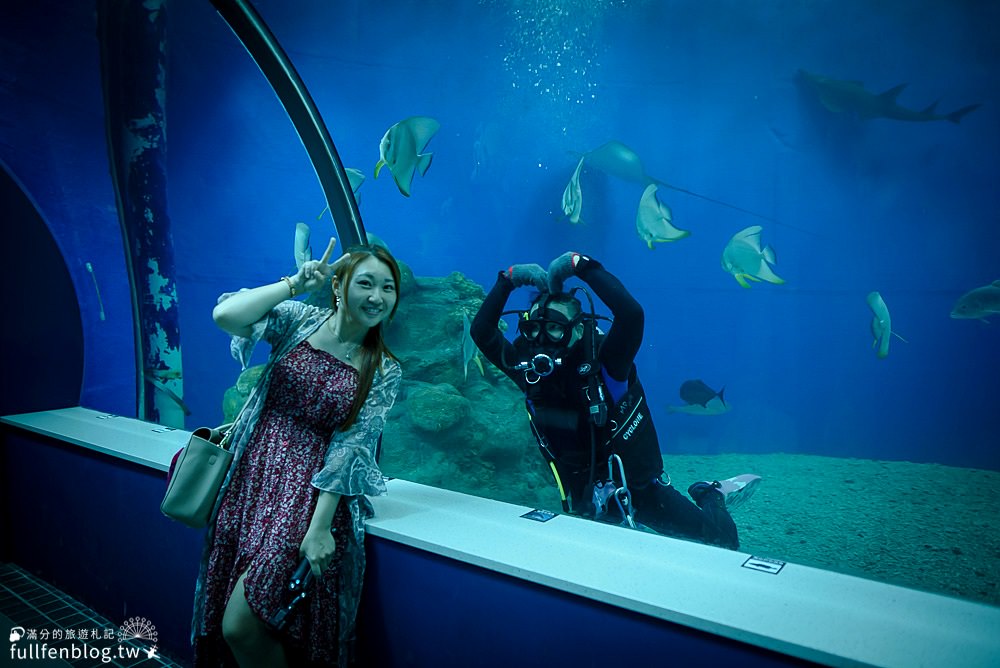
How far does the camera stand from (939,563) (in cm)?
336

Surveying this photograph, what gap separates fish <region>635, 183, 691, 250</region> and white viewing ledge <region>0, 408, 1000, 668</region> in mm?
3507

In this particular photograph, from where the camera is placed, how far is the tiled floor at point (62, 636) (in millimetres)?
2111

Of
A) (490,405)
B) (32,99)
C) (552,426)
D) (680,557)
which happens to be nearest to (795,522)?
(490,405)

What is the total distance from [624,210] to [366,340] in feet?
36.1

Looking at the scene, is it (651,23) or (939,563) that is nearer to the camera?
(939,563)

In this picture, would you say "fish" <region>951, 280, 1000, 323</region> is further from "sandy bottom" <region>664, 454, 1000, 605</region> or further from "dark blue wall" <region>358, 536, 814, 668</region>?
"dark blue wall" <region>358, 536, 814, 668</region>

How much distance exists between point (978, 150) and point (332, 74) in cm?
885

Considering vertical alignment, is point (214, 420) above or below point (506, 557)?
below

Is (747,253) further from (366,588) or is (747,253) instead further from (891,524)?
(366,588)

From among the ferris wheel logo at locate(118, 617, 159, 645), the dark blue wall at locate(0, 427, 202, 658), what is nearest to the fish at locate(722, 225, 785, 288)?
the dark blue wall at locate(0, 427, 202, 658)

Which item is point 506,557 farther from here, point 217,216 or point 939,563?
point 217,216

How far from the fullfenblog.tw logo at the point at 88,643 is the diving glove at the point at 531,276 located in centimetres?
234

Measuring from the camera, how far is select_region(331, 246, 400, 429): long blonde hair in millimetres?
1518

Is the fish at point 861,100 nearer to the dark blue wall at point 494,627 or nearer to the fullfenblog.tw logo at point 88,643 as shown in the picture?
the dark blue wall at point 494,627
